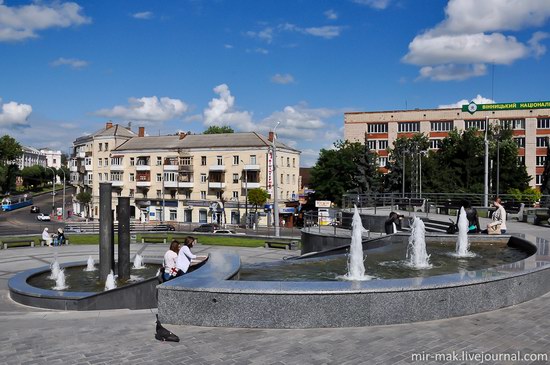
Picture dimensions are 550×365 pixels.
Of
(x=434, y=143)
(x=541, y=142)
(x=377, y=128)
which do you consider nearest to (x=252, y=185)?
(x=377, y=128)

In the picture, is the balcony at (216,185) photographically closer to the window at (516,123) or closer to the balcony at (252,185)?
the balcony at (252,185)

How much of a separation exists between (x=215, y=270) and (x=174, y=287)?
1.40m

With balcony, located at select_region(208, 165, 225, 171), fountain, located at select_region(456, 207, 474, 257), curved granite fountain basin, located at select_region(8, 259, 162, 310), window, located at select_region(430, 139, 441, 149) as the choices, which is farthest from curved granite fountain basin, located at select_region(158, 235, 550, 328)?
window, located at select_region(430, 139, 441, 149)

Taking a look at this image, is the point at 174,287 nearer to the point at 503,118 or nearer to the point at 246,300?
the point at 246,300

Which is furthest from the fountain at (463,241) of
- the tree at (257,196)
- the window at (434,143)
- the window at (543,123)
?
the window at (543,123)

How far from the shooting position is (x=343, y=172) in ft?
196

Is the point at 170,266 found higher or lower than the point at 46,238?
higher

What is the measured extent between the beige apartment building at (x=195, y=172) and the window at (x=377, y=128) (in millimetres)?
12514

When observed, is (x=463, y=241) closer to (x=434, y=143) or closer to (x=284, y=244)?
(x=284, y=244)

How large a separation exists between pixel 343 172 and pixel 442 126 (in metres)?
19.8

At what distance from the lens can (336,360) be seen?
581 cm

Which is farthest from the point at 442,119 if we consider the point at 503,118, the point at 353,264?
the point at 353,264

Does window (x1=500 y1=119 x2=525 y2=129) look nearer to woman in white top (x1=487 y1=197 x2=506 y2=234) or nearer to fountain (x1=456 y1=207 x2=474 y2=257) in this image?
woman in white top (x1=487 y1=197 x2=506 y2=234)

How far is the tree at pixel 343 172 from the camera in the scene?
5560cm
